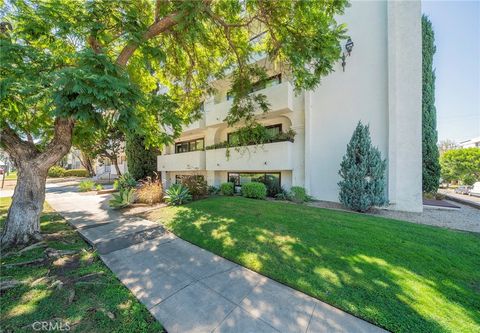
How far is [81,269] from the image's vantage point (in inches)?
140

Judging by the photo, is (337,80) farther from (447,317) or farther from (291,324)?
(291,324)

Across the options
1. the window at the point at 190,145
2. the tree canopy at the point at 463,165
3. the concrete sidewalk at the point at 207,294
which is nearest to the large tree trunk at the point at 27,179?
the concrete sidewalk at the point at 207,294

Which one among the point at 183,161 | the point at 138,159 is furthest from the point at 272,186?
the point at 138,159

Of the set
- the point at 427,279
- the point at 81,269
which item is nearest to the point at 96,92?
Answer: the point at 81,269

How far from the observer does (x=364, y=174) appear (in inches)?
299

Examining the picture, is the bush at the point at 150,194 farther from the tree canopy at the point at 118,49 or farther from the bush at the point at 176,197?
the tree canopy at the point at 118,49

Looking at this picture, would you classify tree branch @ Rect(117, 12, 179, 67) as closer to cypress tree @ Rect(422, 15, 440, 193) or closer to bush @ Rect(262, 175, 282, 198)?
bush @ Rect(262, 175, 282, 198)

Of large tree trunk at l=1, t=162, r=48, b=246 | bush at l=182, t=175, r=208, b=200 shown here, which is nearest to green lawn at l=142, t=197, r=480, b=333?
large tree trunk at l=1, t=162, r=48, b=246

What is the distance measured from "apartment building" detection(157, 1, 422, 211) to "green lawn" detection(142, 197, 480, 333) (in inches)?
122

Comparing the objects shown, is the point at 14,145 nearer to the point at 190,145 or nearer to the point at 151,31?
the point at 151,31

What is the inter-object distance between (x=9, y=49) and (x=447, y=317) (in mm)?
7846

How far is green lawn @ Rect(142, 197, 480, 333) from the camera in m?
2.53

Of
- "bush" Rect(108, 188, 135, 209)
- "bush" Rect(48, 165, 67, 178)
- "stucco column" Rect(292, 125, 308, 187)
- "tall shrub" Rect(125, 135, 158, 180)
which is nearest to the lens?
"bush" Rect(108, 188, 135, 209)

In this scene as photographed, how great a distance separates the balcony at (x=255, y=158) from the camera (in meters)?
10.0
